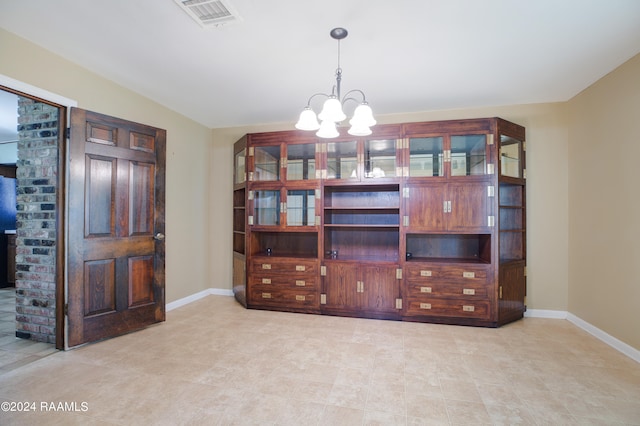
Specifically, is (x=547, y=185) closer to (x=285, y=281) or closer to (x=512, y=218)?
(x=512, y=218)

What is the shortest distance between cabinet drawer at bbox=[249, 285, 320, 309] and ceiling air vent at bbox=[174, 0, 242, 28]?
3.10 meters

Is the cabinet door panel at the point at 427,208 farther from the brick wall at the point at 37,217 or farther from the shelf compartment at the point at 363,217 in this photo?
the brick wall at the point at 37,217

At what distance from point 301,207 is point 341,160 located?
2.77 ft

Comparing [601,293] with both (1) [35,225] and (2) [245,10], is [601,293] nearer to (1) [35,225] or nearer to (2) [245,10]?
(2) [245,10]

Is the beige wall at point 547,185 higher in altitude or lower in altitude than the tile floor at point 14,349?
higher

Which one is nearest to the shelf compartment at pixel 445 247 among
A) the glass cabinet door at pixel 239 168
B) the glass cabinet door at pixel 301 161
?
the glass cabinet door at pixel 301 161

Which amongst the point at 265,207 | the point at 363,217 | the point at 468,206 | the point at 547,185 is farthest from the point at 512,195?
the point at 265,207

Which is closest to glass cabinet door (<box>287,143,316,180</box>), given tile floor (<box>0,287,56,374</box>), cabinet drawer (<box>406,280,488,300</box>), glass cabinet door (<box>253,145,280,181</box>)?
glass cabinet door (<box>253,145,280,181</box>)

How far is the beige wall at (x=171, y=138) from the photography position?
257 cm

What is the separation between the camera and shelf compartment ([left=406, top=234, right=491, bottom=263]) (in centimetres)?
396

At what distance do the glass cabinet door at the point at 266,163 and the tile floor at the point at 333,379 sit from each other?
2021 millimetres

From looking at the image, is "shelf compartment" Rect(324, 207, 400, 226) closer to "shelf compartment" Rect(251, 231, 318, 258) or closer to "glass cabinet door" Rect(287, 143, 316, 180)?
"shelf compartment" Rect(251, 231, 318, 258)

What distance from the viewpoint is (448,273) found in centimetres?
362

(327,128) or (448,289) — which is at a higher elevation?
(327,128)
